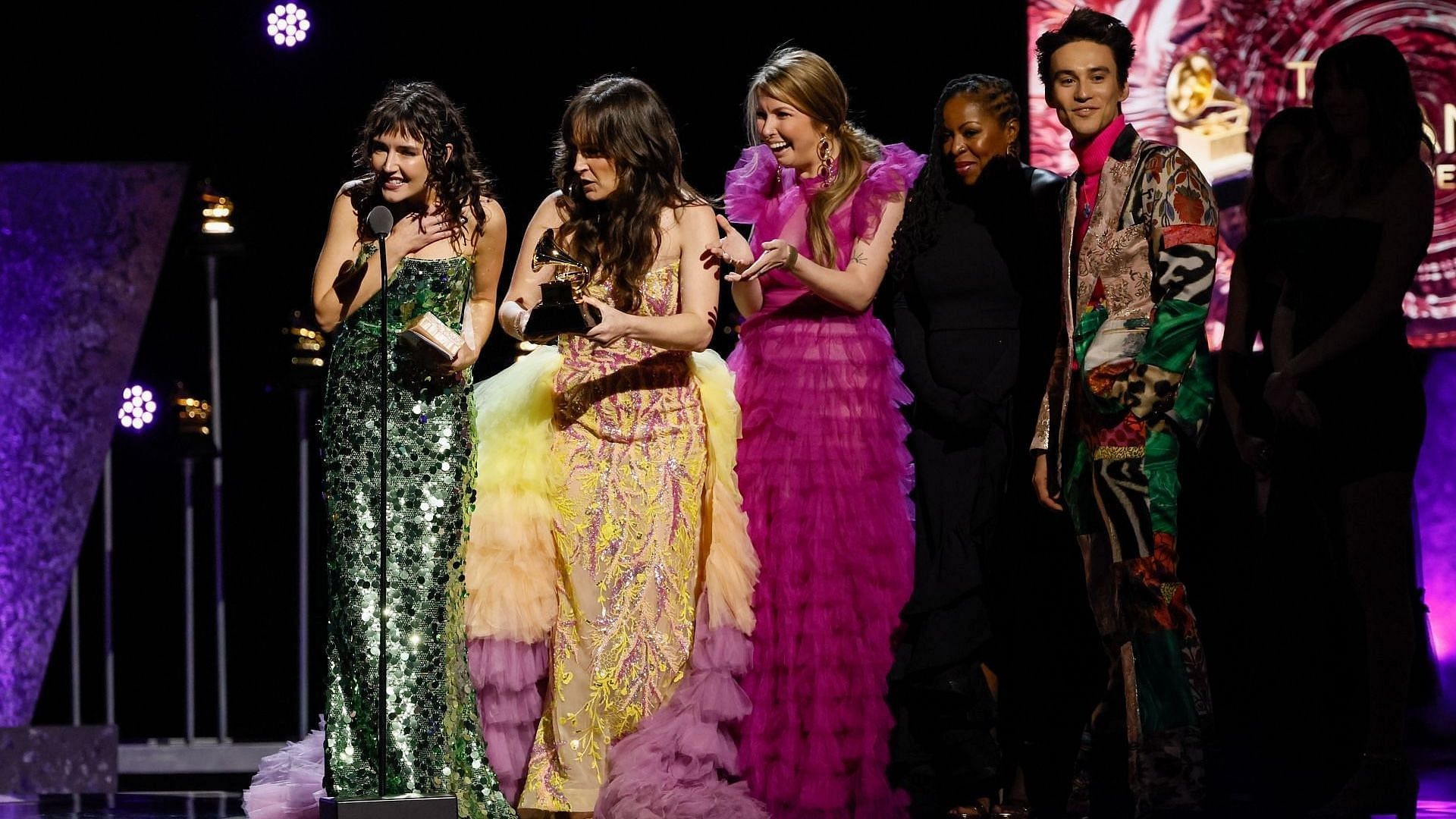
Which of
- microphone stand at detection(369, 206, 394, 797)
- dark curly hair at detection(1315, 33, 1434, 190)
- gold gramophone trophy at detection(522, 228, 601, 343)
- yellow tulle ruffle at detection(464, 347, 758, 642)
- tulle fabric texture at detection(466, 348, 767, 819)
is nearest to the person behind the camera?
microphone stand at detection(369, 206, 394, 797)

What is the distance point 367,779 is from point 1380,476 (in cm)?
217

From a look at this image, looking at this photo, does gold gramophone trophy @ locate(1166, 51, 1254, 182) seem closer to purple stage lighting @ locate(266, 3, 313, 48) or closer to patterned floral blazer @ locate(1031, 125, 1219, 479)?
patterned floral blazer @ locate(1031, 125, 1219, 479)

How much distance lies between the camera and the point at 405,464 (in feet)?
10.6

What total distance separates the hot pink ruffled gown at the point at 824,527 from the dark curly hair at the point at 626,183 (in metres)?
0.32

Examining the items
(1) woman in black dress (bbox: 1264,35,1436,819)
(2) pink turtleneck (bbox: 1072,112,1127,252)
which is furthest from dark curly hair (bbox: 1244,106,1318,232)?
(2) pink turtleneck (bbox: 1072,112,1127,252)

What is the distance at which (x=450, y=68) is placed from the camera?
5.24 metres

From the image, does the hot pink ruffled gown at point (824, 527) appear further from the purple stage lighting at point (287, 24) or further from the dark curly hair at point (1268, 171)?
the purple stage lighting at point (287, 24)

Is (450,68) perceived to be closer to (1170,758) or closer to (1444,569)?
(1170,758)

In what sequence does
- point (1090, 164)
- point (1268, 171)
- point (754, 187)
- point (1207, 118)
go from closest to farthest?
1. point (1090, 164)
2. point (754, 187)
3. point (1268, 171)
4. point (1207, 118)

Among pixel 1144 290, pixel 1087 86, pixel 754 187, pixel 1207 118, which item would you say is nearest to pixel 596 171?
pixel 754 187

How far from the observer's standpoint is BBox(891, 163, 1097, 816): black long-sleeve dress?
348 centimetres

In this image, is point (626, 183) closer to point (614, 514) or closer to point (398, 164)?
point (398, 164)

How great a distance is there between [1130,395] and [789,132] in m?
0.95

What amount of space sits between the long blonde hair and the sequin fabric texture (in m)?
0.38
